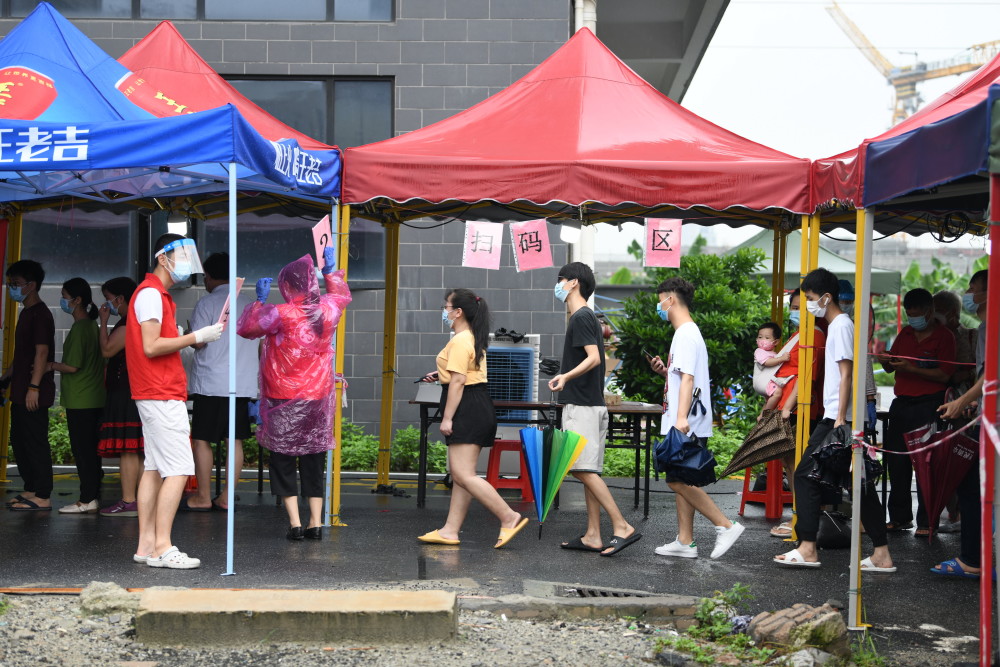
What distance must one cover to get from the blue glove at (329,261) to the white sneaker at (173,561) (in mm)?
2231

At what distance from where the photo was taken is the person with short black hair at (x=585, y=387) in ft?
22.6

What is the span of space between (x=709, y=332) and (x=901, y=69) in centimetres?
14344

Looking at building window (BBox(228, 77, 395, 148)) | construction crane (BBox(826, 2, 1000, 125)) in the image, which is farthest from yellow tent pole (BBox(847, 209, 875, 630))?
construction crane (BBox(826, 2, 1000, 125))

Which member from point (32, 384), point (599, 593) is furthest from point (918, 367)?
point (32, 384)

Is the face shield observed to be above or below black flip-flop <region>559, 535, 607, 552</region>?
above

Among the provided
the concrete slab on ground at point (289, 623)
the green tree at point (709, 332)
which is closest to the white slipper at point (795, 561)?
the concrete slab on ground at point (289, 623)

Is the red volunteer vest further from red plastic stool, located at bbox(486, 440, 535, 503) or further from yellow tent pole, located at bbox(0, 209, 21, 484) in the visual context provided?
yellow tent pole, located at bbox(0, 209, 21, 484)

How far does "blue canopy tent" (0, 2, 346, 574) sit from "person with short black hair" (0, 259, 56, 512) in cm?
74

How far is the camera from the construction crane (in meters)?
137

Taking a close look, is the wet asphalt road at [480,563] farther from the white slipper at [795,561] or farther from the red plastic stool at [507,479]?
the red plastic stool at [507,479]

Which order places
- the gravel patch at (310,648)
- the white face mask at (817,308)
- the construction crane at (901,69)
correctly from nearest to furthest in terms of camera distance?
the gravel patch at (310,648)
the white face mask at (817,308)
the construction crane at (901,69)

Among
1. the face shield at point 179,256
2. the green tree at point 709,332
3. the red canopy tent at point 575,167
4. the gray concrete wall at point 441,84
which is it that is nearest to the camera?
the face shield at point 179,256

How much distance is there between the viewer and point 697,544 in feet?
24.8

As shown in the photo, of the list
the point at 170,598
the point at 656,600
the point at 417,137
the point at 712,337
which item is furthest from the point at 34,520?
the point at 712,337
